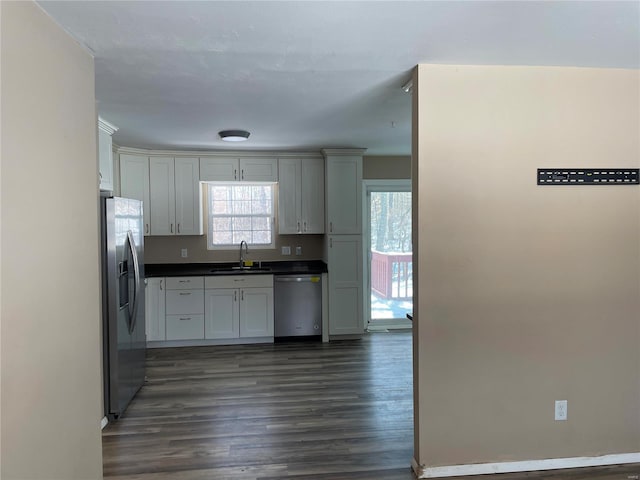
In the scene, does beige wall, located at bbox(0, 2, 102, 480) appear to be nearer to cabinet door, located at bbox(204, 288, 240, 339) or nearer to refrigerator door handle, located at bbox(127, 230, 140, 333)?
refrigerator door handle, located at bbox(127, 230, 140, 333)

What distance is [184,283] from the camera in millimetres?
4766

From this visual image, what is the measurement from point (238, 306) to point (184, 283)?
70 centimetres

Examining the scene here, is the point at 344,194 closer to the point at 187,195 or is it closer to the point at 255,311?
the point at 255,311

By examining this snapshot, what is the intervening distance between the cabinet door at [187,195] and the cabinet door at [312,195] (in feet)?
4.42

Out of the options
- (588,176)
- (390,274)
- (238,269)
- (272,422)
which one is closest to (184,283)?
(238,269)

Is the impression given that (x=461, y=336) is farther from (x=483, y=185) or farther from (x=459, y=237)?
(x=483, y=185)

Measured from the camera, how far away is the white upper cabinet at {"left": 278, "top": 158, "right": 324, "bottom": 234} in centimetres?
515

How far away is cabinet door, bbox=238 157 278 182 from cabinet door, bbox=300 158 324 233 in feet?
1.24

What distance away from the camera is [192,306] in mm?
4781

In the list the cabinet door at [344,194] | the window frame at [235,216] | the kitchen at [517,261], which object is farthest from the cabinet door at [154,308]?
the kitchen at [517,261]

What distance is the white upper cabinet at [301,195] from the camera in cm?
515

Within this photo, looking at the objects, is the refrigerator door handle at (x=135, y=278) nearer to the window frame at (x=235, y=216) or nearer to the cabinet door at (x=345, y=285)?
the window frame at (x=235, y=216)

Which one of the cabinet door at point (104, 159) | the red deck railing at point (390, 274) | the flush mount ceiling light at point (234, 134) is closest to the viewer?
the cabinet door at point (104, 159)

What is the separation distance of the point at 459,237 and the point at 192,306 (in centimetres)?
354
